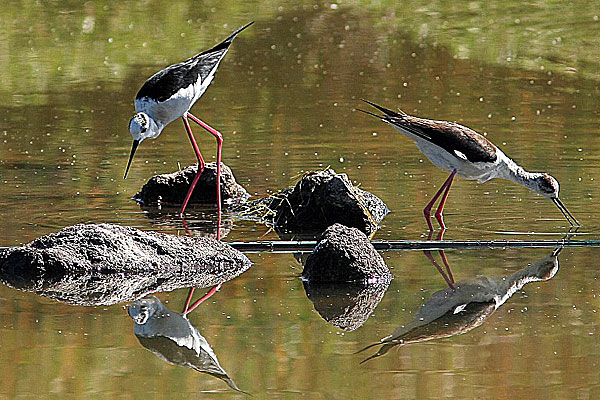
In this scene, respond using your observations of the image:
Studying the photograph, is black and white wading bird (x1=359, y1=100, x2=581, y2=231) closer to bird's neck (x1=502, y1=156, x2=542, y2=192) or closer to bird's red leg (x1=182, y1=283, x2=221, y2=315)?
bird's neck (x1=502, y1=156, x2=542, y2=192)

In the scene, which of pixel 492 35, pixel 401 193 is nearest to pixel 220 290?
pixel 401 193

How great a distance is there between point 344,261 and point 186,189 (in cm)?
282

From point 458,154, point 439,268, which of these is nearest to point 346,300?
point 439,268

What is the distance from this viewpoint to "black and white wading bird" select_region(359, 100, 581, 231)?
796 centimetres

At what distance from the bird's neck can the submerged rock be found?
0.91 metres

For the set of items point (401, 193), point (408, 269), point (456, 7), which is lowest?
point (456, 7)

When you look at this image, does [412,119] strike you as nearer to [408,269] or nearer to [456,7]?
[408,269]

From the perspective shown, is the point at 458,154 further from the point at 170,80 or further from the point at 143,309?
the point at 143,309

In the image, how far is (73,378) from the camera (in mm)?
4926

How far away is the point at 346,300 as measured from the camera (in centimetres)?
605

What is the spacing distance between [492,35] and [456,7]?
268 centimetres

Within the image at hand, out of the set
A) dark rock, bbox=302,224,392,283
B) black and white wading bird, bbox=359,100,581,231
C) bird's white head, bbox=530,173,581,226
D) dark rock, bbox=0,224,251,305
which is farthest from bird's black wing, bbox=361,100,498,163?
dark rock, bbox=0,224,251,305

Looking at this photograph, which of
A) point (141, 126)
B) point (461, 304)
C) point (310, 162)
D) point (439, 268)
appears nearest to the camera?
point (461, 304)

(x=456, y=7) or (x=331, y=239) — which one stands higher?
(x=331, y=239)
